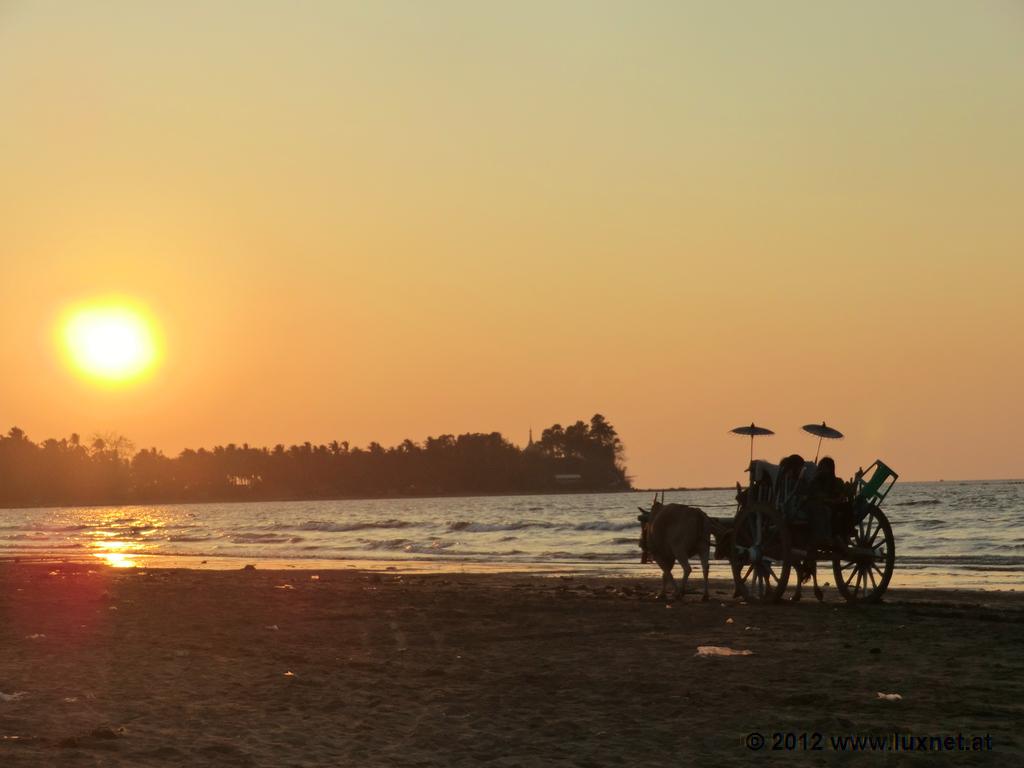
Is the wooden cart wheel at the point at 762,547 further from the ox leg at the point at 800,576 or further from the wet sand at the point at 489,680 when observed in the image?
the wet sand at the point at 489,680

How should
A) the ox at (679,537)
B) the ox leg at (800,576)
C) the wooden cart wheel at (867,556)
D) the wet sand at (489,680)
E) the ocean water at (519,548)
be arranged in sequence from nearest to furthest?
→ 1. the wet sand at (489,680)
2. the wooden cart wheel at (867,556)
3. the ox leg at (800,576)
4. the ox at (679,537)
5. the ocean water at (519,548)

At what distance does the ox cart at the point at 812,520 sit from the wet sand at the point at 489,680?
0.68 meters

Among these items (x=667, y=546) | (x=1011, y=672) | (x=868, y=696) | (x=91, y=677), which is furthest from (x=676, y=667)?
(x=667, y=546)

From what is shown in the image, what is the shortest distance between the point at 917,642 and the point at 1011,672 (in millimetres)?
2231

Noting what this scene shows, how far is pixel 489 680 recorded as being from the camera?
10.8m

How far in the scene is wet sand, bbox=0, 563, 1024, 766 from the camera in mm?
7930

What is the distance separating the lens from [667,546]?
19391 millimetres

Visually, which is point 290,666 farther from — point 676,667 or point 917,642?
point 917,642

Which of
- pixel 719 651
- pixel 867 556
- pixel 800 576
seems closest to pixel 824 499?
pixel 867 556

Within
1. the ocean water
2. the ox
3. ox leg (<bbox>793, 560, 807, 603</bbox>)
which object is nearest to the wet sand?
ox leg (<bbox>793, 560, 807, 603</bbox>)

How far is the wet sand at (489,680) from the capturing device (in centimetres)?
793

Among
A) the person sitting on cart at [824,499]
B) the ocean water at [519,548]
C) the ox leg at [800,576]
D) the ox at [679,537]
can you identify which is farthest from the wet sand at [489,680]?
the ocean water at [519,548]

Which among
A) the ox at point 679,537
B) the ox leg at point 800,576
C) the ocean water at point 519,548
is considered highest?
the ox at point 679,537

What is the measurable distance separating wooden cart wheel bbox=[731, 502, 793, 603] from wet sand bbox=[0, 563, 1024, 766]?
0.52 m
